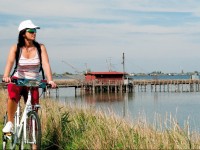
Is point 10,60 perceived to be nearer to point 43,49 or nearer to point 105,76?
point 43,49

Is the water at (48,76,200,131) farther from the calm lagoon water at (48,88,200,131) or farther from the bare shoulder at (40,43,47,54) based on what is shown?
the bare shoulder at (40,43,47,54)

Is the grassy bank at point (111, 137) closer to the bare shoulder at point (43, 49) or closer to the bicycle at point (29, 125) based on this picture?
the bicycle at point (29, 125)

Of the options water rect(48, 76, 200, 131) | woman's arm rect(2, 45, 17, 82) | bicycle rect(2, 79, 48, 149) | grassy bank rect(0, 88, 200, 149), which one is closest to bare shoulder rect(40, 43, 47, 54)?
woman's arm rect(2, 45, 17, 82)

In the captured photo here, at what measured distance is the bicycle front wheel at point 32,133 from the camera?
4.87m

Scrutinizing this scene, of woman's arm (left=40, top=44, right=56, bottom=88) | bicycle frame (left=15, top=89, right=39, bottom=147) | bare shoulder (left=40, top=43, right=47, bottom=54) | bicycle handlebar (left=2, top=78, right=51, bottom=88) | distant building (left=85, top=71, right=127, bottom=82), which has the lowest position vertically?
distant building (left=85, top=71, right=127, bottom=82)

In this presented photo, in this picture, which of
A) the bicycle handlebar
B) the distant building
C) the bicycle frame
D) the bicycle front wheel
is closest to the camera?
the bicycle front wheel

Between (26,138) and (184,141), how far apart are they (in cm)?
201

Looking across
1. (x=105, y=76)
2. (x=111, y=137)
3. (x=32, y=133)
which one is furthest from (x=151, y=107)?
(x=32, y=133)

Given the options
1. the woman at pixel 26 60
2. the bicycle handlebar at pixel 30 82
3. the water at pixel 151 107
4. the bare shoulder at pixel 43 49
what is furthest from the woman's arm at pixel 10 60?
the water at pixel 151 107

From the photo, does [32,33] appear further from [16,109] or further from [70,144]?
[70,144]

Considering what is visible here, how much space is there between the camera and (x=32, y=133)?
4926mm

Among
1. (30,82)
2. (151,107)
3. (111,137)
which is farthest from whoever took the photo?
(151,107)

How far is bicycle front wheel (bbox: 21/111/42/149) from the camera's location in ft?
16.0

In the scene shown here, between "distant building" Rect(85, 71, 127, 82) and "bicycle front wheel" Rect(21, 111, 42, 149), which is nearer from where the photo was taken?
"bicycle front wheel" Rect(21, 111, 42, 149)
